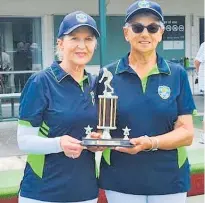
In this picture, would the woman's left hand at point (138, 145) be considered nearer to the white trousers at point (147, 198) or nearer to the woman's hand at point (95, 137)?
the woman's hand at point (95, 137)

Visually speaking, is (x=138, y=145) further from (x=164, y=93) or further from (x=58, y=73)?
(x=58, y=73)

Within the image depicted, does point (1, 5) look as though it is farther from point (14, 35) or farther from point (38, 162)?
point (38, 162)

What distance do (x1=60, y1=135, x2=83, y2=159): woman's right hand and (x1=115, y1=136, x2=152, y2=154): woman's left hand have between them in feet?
0.64

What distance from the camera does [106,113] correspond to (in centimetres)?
242

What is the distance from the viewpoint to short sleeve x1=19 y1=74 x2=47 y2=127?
2367 mm

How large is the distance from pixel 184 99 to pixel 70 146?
69 cm

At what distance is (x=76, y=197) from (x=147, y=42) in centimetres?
87

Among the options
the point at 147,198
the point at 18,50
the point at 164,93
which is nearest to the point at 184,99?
the point at 164,93

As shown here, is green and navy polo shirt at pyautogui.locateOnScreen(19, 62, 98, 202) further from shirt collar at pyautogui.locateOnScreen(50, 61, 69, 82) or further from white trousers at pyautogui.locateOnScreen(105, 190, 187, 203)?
white trousers at pyautogui.locateOnScreen(105, 190, 187, 203)

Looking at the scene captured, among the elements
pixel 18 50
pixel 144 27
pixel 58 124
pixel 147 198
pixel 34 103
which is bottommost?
pixel 147 198

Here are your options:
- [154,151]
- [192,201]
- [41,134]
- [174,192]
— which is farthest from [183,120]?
[192,201]

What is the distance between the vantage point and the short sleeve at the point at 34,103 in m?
2.37

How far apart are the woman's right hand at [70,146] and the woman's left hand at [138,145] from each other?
20 centimetres

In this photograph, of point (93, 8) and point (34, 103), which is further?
point (93, 8)
